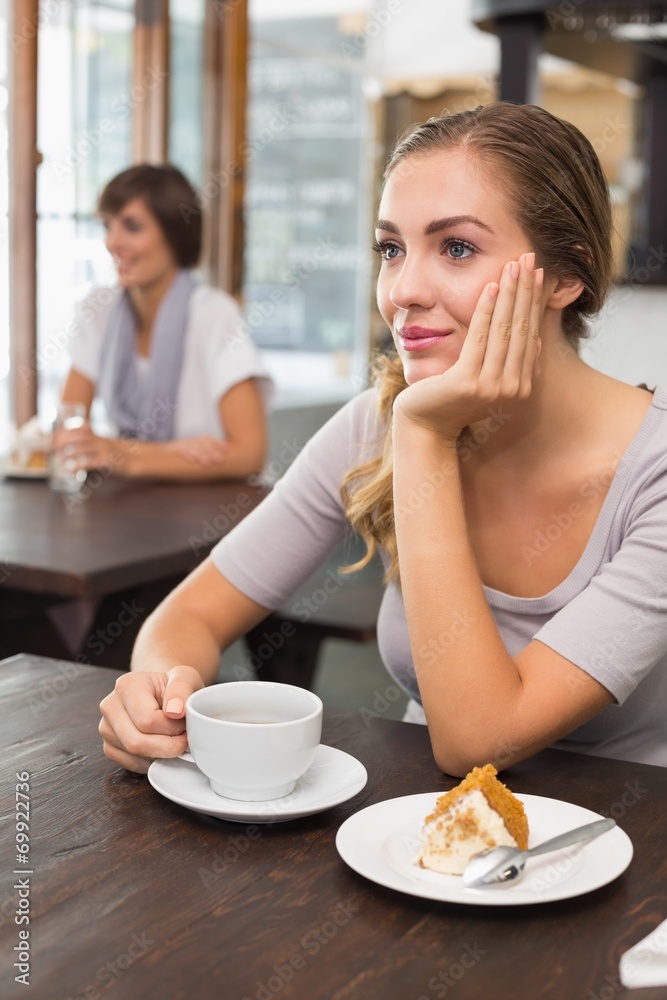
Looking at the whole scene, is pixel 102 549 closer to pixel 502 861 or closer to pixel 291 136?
pixel 502 861

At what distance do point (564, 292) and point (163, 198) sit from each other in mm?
2012

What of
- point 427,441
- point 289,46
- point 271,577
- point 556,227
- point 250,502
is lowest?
point 250,502

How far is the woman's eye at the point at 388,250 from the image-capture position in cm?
137

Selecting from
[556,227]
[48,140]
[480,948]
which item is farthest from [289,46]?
[480,948]

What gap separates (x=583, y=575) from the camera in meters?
1.36

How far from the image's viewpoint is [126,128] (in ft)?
15.3

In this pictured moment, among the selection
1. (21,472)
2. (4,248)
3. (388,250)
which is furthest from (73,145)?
(388,250)

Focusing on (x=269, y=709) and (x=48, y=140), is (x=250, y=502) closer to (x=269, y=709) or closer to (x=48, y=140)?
(x=269, y=709)

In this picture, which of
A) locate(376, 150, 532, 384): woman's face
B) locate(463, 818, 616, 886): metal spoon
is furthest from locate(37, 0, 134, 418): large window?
locate(463, 818, 616, 886): metal spoon

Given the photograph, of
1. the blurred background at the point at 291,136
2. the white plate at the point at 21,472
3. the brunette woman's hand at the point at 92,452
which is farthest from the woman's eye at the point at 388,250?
the white plate at the point at 21,472

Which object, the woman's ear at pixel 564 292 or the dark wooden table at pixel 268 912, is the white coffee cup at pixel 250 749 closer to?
the dark wooden table at pixel 268 912

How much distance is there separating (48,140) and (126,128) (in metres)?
0.60

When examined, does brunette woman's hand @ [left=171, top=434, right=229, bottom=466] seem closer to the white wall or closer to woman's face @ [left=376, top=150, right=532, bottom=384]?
woman's face @ [left=376, top=150, right=532, bottom=384]

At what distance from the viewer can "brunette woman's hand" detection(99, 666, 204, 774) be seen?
1055 mm
